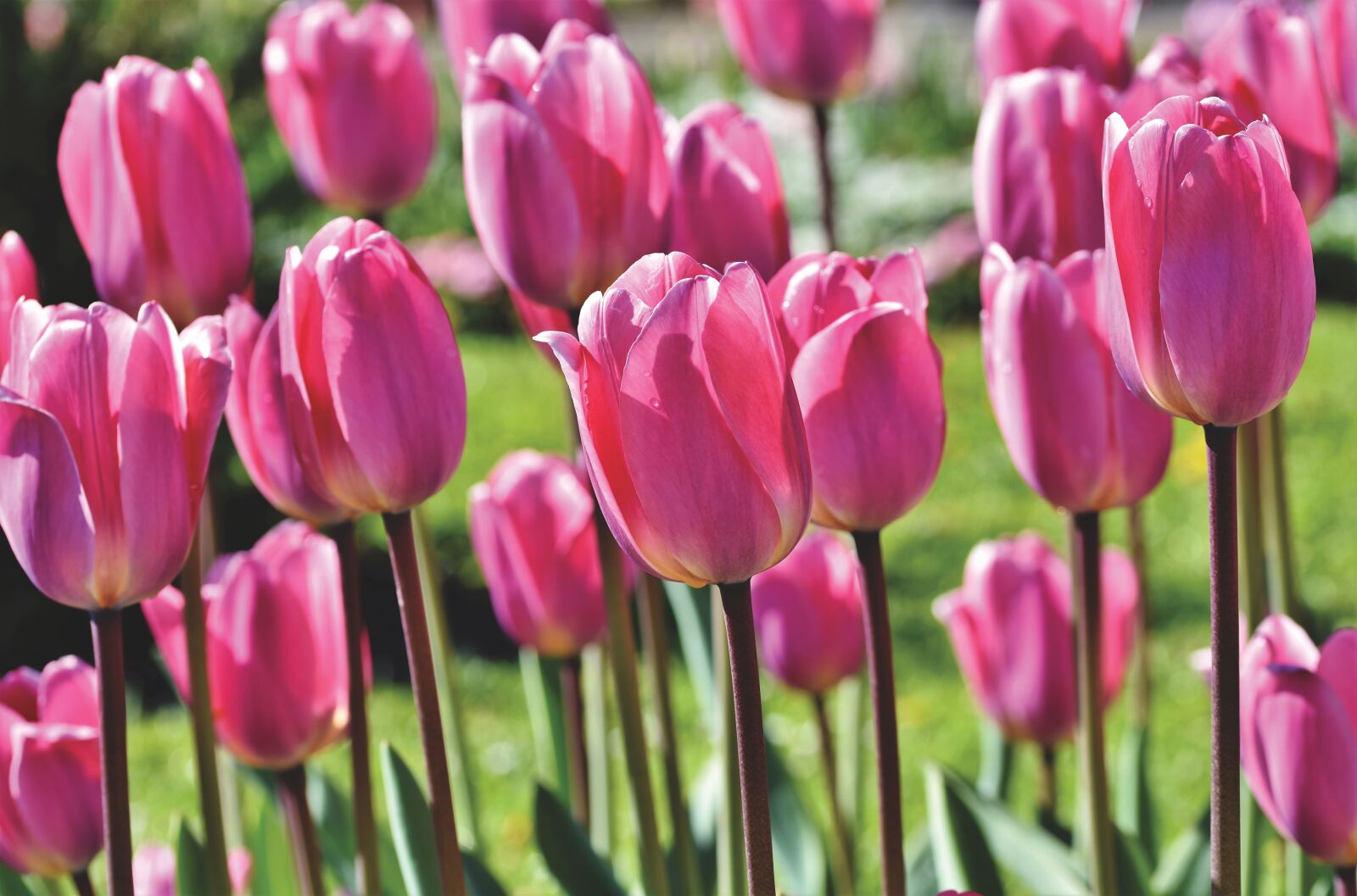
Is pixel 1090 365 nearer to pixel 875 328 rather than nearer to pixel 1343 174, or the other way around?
pixel 875 328

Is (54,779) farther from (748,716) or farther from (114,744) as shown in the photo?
(748,716)

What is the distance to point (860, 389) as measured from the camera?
91cm

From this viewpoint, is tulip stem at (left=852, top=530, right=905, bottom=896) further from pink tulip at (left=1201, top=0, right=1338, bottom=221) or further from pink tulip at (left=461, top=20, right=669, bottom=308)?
pink tulip at (left=1201, top=0, right=1338, bottom=221)

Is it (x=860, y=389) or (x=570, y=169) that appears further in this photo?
(x=570, y=169)

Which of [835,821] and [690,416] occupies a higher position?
[690,416]

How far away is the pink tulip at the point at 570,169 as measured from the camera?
106cm

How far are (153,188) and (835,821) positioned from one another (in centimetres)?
84

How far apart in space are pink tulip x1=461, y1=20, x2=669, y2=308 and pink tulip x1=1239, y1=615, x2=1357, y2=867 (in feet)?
1.66

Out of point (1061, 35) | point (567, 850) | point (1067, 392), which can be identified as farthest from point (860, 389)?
point (1061, 35)

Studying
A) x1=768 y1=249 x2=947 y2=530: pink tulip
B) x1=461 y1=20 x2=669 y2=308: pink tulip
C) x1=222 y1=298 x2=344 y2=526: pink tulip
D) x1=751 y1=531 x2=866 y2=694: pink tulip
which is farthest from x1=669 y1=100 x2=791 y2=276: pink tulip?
x1=751 y1=531 x2=866 y2=694: pink tulip

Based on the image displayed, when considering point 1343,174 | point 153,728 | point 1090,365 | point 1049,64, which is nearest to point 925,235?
point 1343,174

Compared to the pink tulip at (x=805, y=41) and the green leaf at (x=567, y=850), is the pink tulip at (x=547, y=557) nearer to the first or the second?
the green leaf at (x=567, y=850)

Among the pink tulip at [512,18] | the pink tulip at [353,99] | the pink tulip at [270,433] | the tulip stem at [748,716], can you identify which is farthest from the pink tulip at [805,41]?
the tulip stem at [748,716]

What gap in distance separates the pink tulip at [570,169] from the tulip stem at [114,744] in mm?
368
